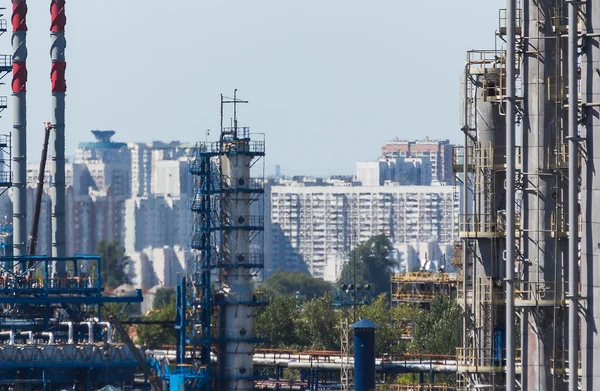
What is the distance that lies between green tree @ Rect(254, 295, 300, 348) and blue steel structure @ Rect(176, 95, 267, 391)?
27.0 m

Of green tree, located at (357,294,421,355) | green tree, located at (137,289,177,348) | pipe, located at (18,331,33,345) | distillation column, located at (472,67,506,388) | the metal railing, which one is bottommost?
green tree, located at (137,289,177,348)

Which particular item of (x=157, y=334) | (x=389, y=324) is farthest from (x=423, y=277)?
(x=157, y=334)

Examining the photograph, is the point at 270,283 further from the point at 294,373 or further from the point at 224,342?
the point at 224,342

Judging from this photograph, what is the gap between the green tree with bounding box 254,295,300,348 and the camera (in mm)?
102750

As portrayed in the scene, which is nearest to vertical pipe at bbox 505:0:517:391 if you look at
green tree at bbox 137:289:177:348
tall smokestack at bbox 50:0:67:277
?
tall smokestack at bbox 50:0:67:277

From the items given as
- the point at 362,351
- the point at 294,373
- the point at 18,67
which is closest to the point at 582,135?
the point at 362,351

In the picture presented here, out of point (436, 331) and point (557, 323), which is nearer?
point (557, 323)

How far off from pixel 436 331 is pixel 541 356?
55800 millimetres

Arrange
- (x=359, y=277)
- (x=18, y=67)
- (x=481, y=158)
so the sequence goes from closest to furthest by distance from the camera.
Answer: (x=481, y=158) → (x=18, y=67) → (x=359, y=277)

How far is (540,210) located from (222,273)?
3875 cm

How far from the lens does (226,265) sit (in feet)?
242

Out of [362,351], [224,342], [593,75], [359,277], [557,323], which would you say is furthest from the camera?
[359,277]

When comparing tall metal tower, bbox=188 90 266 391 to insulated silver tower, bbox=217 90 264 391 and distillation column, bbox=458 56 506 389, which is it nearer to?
insulated silver tower, bbox=217 90 264 391

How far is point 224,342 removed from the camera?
73.4 metres
